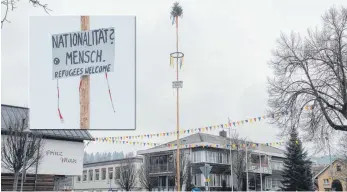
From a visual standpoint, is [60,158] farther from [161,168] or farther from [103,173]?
[103,173]

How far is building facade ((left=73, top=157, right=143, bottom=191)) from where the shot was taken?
63656 mm

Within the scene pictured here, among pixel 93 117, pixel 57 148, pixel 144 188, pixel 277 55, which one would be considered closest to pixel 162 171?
pixel 144 188

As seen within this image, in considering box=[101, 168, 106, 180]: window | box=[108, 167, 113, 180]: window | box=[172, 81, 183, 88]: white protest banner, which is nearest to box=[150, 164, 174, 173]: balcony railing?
box=[108, 167, 113, 180]: window

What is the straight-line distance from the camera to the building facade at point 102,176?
63656mm

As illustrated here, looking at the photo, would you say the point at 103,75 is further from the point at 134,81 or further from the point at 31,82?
the point at 31,82

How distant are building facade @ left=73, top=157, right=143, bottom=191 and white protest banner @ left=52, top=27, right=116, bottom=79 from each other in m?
54.8

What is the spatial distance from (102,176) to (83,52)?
6573cm

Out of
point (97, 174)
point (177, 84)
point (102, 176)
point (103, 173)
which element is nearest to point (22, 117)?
point (177, 84)

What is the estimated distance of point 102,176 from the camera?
6925 cm

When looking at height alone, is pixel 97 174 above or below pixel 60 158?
below

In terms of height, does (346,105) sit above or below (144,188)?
above

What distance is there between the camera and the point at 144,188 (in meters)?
56.7

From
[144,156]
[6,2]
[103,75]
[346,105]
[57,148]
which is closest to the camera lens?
[6,2]

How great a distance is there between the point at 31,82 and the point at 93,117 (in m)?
1.13
